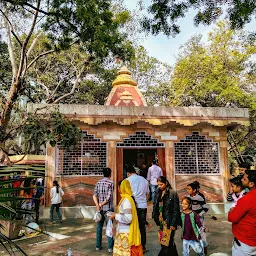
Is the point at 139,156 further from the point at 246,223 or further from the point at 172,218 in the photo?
the point at 246,223

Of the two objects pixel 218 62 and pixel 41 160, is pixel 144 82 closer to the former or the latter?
pixel 218 62

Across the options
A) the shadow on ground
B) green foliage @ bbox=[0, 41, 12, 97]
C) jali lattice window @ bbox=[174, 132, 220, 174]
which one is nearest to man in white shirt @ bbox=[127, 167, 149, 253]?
the shadow on ground

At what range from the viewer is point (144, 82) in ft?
65.5

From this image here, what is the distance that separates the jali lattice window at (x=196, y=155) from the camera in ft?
31.4

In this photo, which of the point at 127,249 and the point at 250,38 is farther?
the point at 250,38

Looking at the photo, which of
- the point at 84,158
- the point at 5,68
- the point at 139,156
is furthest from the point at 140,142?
the point at 5,68

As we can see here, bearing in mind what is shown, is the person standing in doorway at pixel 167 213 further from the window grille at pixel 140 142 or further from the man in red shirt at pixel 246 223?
the window grille at pixel 140 142

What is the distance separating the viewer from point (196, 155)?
967 centimetres

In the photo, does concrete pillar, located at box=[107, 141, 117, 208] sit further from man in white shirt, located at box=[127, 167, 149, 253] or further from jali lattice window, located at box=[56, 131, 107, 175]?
man in white shirt, located at box=[127, 167, 149, 253]

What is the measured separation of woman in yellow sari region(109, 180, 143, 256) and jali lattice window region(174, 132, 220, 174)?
6195 millimetres

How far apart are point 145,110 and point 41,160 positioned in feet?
30.0

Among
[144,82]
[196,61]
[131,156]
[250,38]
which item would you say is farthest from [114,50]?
[144,82]

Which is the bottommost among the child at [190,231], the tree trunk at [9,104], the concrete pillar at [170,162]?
the child at [190,231]

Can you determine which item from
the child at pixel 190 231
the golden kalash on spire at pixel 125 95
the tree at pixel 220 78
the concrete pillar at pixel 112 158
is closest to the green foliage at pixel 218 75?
the tree at pixel 220 78
